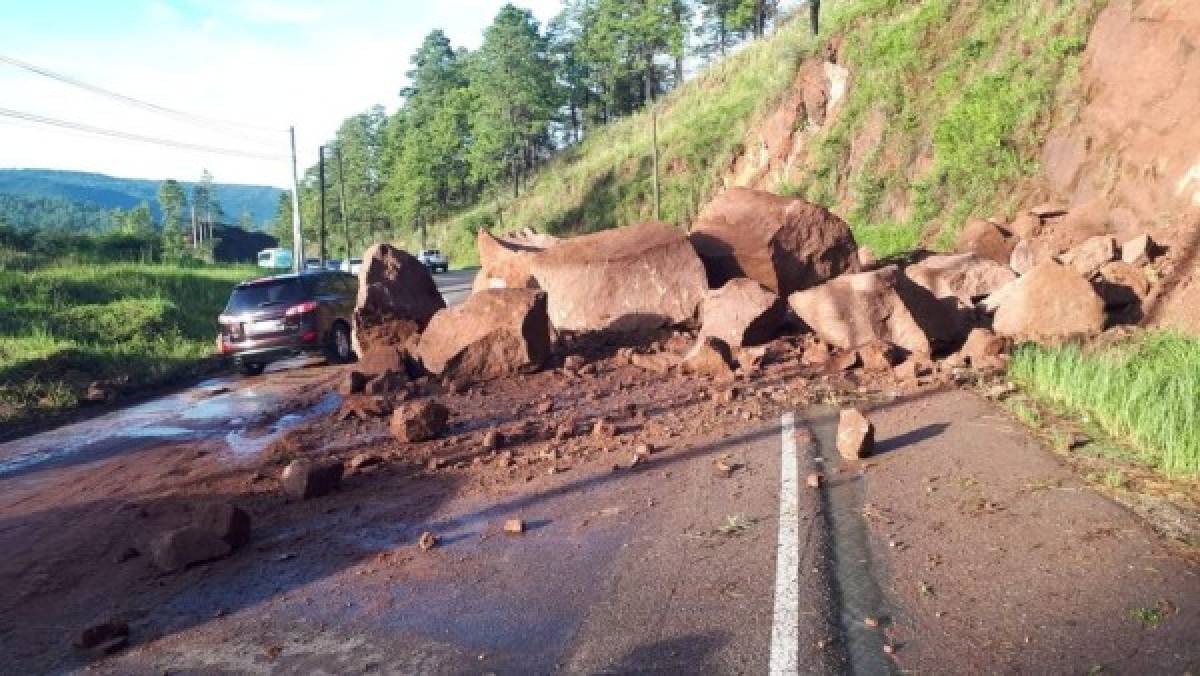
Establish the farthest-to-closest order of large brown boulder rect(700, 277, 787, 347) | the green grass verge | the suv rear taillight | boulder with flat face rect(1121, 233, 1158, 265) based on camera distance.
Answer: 1. the suv rear taillight
2. large brown boulder rect(700, 277, 787, 347)
3. boulder with flat face rect(1121, 233, 1158, 265)
4. the green grass verge

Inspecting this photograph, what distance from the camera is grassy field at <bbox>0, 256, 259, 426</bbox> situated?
557 inches

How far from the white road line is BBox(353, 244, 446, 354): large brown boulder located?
27.3 ft

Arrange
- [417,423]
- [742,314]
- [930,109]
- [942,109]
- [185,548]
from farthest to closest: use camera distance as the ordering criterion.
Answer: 1. [930,109]
2. [942,109]
3. [742,314]
4. [417,423]
5. [185,548]

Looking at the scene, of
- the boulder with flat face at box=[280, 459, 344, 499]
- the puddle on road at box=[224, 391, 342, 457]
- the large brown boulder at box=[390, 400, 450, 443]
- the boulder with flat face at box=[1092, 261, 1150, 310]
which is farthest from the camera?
the boulder with flat face at box=[1092, 261, 1150, 310]

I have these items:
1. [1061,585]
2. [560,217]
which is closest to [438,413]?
[1061,585]

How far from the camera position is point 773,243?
14633 millimetres

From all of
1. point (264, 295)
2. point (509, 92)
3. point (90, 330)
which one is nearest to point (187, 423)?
point (264, 295)

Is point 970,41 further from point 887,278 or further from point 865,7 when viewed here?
point 887,278

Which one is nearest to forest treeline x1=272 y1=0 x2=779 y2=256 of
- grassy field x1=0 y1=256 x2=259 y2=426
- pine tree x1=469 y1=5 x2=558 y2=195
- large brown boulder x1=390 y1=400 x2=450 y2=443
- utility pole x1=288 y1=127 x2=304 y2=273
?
pine tree x1=469 y1=5 x2=558 y2=195

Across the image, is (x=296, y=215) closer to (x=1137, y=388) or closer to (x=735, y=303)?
(x=735, y=303)

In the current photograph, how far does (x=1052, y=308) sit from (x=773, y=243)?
485cm

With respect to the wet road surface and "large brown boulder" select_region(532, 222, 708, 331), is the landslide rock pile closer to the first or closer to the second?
"large brown boulder" select_region(532, 222, 708, 331)

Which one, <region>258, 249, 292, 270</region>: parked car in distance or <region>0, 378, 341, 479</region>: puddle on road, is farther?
<region>258, 249, 292, 270</region>: parked car in distance

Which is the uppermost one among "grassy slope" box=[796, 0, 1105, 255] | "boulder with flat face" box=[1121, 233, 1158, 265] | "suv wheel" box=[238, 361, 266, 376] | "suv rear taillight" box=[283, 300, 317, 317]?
"grassy slope" box=[796, 0, 1105, 255]
